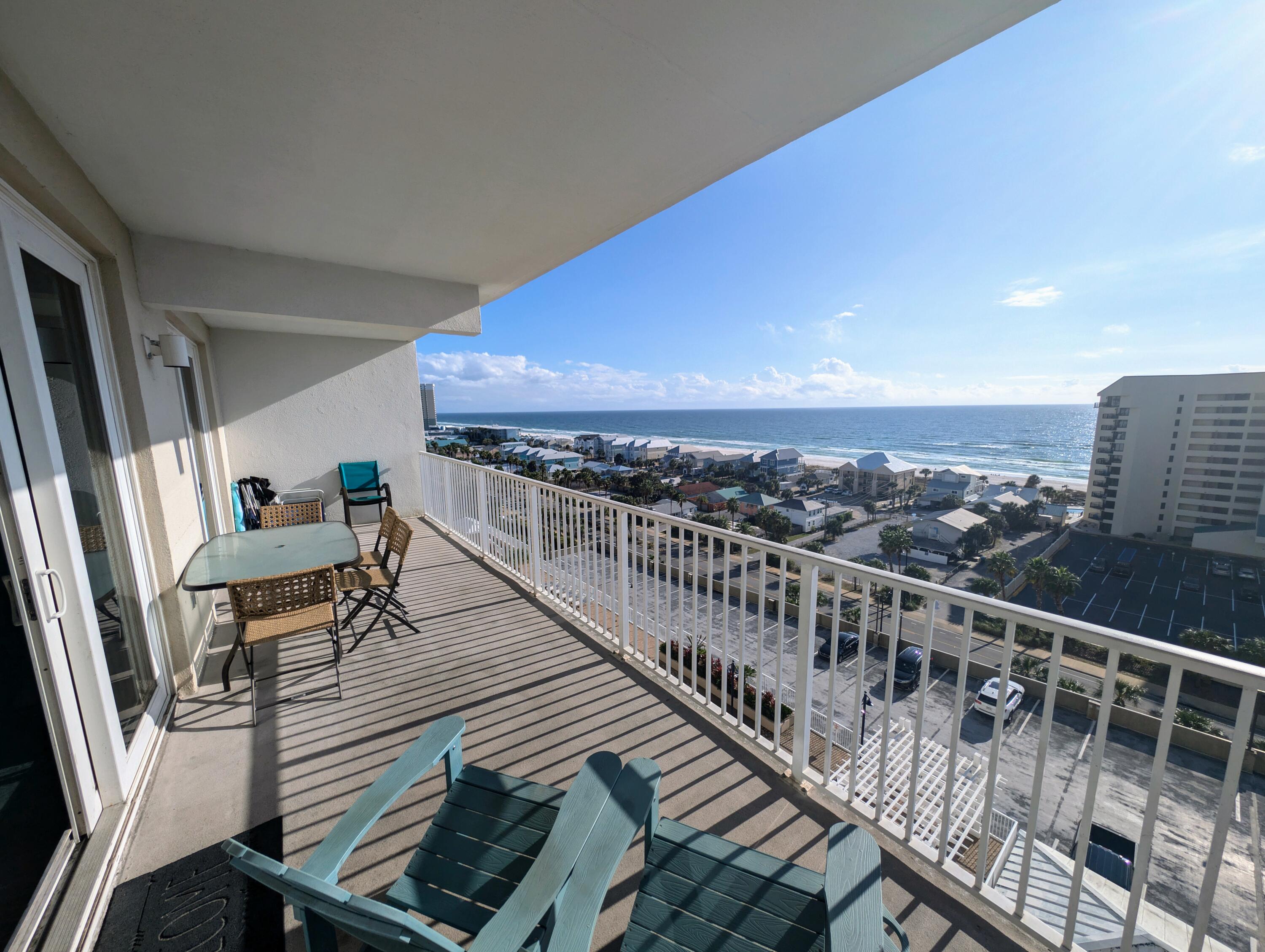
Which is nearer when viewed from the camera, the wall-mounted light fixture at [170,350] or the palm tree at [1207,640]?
the wall-mounted light fixture at [170,350]

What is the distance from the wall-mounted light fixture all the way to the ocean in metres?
29.6

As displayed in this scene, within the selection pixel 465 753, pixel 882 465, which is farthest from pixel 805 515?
pixel 465 753

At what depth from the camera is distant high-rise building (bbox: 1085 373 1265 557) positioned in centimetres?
1023

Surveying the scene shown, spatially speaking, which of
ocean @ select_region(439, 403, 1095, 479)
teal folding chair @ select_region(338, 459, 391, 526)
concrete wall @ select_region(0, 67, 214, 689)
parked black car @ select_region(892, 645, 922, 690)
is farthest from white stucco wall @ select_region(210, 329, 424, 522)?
ocean @ select_region(439, 403, 1095, 479)

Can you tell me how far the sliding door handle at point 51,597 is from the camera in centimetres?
165

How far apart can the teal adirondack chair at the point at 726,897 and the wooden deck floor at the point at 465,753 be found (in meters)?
0.42

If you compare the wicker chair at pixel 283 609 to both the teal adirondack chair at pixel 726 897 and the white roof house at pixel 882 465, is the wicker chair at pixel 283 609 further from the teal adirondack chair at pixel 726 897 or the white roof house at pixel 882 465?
the white roof house at pixel 882 465

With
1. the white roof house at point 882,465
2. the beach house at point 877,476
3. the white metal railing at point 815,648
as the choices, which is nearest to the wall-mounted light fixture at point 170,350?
the white metal railing at point 815,648

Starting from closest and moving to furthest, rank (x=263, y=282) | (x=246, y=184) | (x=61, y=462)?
(x=61, y=462) → (x=246, y=184) → (x=263, y=282)

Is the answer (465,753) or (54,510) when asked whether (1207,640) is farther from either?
(54,510)

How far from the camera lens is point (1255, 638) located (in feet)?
34.7

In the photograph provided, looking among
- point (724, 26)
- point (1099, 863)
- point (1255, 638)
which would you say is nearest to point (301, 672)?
point (724, 26)

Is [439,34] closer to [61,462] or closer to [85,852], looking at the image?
[61,462]

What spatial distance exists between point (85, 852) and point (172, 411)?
8.94 feet
